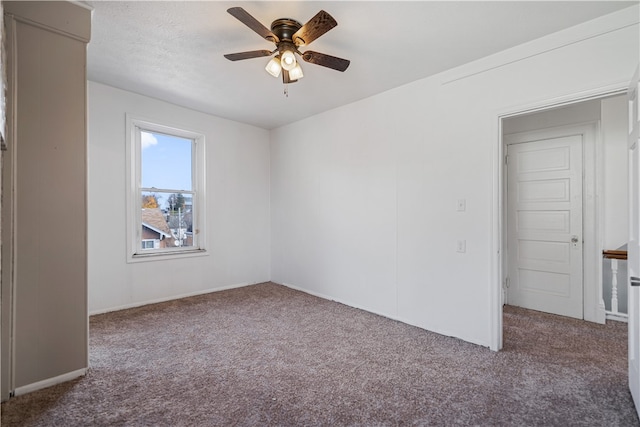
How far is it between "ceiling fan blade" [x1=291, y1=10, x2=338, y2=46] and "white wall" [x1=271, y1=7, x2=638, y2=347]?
5.11 feet

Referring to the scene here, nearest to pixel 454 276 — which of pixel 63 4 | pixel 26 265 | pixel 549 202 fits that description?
pixel 549 202

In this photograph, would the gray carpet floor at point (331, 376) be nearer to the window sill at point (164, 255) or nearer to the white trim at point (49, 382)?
the white trim at point (49, 382)

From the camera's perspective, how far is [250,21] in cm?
185

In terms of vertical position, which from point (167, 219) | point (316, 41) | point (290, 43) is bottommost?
point (167, 219)

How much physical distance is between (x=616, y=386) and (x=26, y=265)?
4.03 metres

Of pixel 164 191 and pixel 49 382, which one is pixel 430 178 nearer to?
pixel 164 191

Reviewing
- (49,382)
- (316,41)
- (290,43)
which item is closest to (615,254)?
(316,41)

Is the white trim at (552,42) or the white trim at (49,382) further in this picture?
the white trim at (552,42)

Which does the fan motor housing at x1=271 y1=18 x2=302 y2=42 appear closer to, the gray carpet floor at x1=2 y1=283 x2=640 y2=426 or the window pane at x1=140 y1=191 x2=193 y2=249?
the gray carpet floor at x1=2 y1=283 x2=640 y2=426

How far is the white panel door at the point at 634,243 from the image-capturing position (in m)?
1.76

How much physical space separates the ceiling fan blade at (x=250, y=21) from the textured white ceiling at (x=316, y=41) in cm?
19

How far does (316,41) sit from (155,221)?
304 cm

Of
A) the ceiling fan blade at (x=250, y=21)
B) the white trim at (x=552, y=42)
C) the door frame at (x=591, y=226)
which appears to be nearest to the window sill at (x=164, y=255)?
the ceiling fan blade at (x=250, y=21)

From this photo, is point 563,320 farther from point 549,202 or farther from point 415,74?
point 415,74
